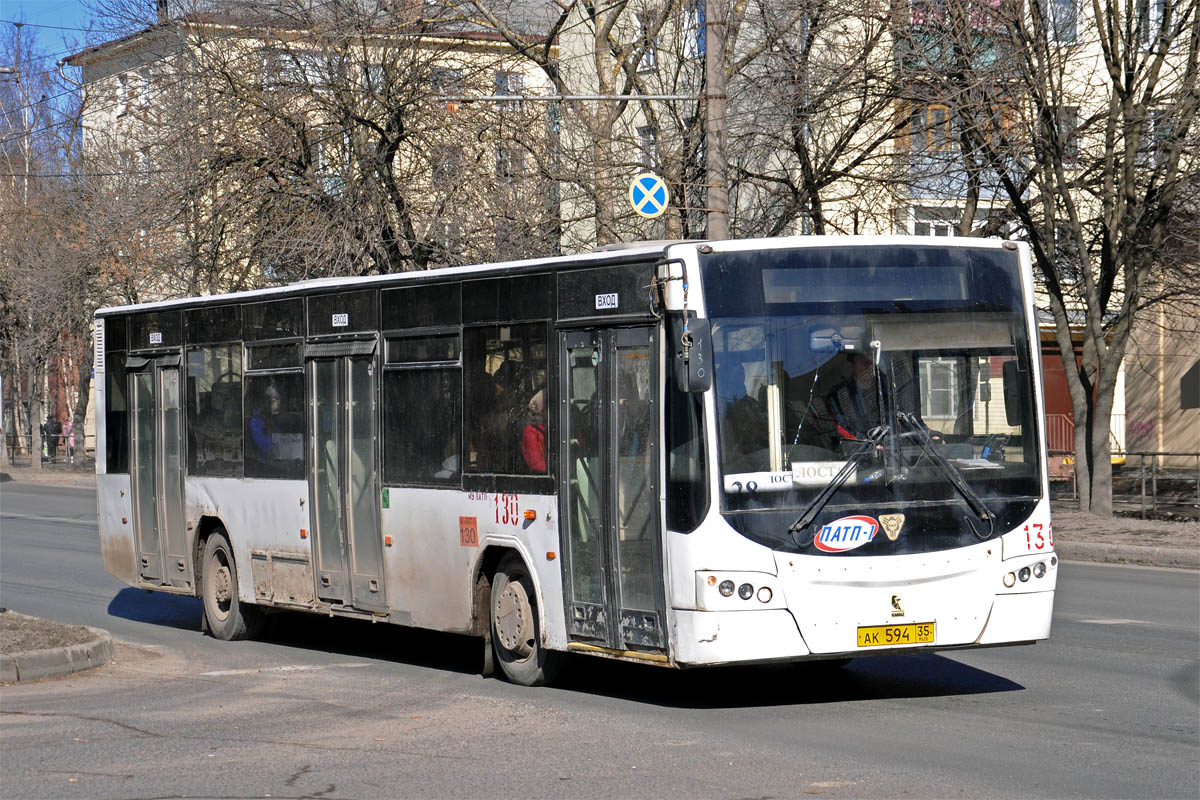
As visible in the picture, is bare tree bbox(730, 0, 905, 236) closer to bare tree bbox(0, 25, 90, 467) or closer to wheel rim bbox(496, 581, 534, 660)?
wheel rim bbox(496, 581, 534, 660)

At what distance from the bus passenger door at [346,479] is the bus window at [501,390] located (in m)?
1.32

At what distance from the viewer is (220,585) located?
15.0 m

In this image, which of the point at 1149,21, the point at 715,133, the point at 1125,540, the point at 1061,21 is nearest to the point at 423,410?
the point at 715,133

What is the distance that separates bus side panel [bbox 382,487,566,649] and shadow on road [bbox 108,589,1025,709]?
538 mm

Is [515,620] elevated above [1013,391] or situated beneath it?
situated beneath

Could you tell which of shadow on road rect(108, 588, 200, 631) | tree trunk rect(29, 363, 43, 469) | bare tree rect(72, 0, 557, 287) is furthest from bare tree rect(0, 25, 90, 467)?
shadow on road rect(108, 588, 200, 631)

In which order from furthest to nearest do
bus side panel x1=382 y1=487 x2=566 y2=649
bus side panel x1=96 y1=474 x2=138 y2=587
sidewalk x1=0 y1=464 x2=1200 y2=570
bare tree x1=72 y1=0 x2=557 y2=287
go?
bare tree x1=72 y1=0 x2=557 y2=287, sidewalk x1=0 y1=464 x2=1200 y2=570, bus side panel x1=96 y1=474 x2=138 y2=587, bus side panel x1=382 y1=487 x2=566 y2=649

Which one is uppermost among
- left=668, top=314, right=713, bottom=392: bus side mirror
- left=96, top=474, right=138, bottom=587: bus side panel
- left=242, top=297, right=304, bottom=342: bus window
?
left=242, top=297, right=304, bottom=342: bus window

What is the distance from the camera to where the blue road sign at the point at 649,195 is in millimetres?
19812

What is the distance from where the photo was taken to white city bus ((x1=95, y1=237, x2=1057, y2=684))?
9.65m

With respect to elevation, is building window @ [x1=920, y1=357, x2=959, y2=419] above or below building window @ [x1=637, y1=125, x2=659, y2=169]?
below

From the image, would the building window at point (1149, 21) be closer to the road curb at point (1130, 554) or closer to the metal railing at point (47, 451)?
the road curb at point (1130, 554)

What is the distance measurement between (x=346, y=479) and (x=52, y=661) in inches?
103

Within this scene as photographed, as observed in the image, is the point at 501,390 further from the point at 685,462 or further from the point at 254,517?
the point at 254,517
